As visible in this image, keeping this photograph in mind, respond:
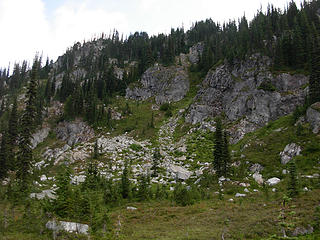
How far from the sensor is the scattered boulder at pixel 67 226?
1688 cm

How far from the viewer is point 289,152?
33531mm

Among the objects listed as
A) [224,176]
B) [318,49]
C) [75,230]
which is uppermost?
[318,49]

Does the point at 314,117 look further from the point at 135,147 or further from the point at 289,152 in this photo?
the point at 135,147

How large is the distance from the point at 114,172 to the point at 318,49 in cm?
5333

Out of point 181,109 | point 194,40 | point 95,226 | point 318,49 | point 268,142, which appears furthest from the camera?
point 194,40

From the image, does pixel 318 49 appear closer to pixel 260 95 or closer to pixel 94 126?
pixel 260 95

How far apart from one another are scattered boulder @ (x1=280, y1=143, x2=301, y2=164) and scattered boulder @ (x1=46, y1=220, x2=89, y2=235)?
2987 centimetres

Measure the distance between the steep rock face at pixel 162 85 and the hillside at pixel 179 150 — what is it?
24.4 inches

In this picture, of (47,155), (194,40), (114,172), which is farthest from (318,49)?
(194,40)

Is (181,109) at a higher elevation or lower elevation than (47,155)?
higher

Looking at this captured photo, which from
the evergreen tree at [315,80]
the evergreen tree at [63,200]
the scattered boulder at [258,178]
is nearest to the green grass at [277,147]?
the scattered boulder at [258,178]

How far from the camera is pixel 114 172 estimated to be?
44.4 metres

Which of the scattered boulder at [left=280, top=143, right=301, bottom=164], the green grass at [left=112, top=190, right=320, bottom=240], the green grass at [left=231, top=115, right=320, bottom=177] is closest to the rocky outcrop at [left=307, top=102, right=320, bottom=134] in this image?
the green grass at [left=231, top=115, right=320, bottom=177]

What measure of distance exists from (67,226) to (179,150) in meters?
39.0
